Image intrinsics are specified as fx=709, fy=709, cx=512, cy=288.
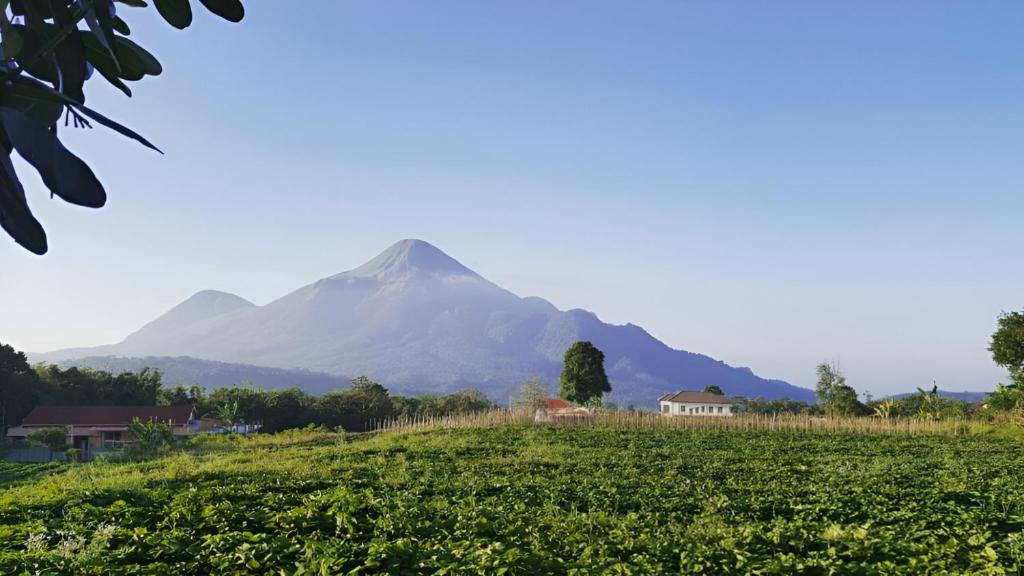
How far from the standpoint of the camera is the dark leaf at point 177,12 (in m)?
1.82

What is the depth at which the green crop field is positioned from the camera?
4.66m

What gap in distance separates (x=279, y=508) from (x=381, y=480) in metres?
2.95

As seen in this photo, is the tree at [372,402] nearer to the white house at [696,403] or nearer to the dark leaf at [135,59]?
the white house at [696,403]

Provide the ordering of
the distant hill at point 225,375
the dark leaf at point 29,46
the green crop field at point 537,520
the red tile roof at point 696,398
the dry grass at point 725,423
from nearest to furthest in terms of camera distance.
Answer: the dark leaf at point 29,46 < the green crop field at point 537,520 < the dry grass at point 725,423 < the red tile roof at point 696,398 < the distant hill at point 225,375

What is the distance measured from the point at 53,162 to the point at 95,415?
4178cm

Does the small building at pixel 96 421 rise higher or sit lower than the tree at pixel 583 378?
lower

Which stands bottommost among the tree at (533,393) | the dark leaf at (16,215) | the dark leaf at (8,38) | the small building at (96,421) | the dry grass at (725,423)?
the small building at (96,421)

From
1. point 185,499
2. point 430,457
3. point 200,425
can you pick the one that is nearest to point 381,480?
point 185,499

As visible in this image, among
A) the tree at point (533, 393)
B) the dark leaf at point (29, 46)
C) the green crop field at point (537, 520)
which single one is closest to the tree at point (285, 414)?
the tree at point (533, 393)

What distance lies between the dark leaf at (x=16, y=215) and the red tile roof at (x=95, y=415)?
37474 millimetres

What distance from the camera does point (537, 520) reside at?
6176 mm

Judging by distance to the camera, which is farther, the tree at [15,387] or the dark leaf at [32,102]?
the tree at [15,387]

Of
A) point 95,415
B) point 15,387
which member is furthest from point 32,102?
point 15,387

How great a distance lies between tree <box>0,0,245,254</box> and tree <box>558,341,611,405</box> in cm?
3770
